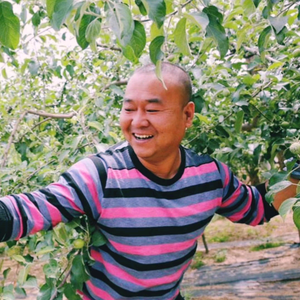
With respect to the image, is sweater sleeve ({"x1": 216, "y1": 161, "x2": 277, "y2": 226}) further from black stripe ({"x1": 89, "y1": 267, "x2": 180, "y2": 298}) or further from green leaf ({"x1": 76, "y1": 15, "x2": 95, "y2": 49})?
green leaf ({"x1": 76, "y1": 15, "x2": 95, "y2": 49})

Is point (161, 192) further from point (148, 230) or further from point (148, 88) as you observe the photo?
point (148, 88)

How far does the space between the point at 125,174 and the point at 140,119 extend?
7.4 inches

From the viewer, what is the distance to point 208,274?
473 cm

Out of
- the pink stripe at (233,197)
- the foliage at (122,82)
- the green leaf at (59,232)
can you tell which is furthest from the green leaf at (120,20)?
the pink stripe at (233,197)

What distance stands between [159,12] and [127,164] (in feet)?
2.12

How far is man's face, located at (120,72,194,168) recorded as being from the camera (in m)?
1.10

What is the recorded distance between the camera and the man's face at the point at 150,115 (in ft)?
3.59

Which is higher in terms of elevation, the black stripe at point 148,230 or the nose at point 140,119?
the nose at point 140,119

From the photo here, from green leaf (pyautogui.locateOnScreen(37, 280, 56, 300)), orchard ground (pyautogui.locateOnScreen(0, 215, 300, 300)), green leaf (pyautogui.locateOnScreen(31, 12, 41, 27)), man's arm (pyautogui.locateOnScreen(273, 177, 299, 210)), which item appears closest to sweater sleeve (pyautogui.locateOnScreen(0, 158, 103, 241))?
green leaf (pyautogui.locateOnScreen(37, 280, 56, 300))

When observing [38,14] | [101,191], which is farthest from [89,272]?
[38,14]

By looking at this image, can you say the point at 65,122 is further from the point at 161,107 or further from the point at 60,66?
the point at 161,107

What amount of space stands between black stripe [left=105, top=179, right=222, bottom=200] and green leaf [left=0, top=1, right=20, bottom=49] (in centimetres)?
Result: 53

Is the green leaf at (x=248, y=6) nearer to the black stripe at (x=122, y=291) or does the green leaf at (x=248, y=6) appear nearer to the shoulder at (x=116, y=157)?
the shoulder at (x=116, y=157)

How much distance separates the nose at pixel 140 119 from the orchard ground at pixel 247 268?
253 centimetres
